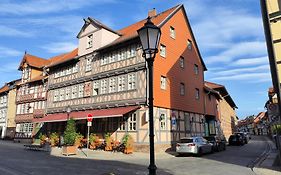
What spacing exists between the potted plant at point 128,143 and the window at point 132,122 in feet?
2.60

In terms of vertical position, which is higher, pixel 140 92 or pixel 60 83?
pixel 60 83

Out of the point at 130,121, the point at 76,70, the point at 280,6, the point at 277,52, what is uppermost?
the point at 76,70

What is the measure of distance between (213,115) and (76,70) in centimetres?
1779

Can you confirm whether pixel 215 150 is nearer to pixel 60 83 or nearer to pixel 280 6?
pixel 280 6

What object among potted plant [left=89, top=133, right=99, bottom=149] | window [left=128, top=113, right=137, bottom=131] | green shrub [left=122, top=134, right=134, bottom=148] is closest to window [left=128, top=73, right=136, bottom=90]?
window [left=128, top=113, right=137, bottom=131]

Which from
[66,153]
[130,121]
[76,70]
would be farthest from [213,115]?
[66,153]

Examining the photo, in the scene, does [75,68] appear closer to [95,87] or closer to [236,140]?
[95,87]

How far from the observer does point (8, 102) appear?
44.6 meters

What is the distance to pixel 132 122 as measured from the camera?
21250 millimetres

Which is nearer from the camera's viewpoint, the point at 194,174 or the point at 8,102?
the point at 194,174

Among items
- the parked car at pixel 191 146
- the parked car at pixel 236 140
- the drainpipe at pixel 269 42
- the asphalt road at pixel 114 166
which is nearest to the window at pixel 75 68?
the asphalt road at pixel 114 166

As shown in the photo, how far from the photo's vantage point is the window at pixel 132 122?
2109 centimetres

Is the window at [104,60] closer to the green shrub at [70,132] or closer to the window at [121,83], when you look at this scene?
the window at [121,83]

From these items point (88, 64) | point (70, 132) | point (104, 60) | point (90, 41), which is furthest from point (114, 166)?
point (90, 41)
